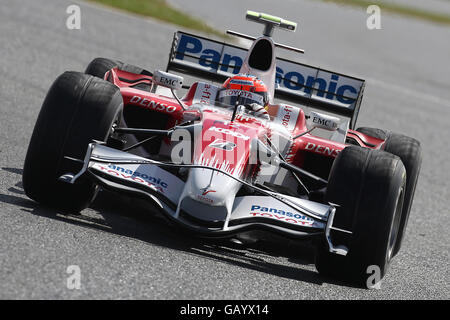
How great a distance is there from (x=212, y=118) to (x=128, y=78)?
2.21m

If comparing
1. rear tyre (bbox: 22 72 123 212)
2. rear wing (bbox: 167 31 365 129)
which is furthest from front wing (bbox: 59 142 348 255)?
rear wing (bbox: 167 31 365 129)

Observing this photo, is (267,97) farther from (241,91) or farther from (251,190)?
(251,190)

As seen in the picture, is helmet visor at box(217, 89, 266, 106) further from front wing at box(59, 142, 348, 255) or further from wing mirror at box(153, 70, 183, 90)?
front wing at box(59, 142, 348, 255)

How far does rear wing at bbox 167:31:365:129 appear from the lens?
973 cm

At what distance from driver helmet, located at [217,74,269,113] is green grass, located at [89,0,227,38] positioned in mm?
11740

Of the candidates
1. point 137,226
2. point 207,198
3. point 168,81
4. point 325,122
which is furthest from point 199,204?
point 168,81

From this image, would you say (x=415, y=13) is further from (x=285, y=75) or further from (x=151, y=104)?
(x=151, y=104)

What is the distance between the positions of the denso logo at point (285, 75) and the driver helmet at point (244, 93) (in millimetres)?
1551

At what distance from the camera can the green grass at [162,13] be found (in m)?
20.8

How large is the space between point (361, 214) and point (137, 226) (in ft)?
5.63

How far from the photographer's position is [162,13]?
866 inches

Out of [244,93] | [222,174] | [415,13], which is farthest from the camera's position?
[415,13]

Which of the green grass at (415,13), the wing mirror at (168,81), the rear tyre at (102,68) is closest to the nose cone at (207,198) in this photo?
the wing mirror at (168,81)
